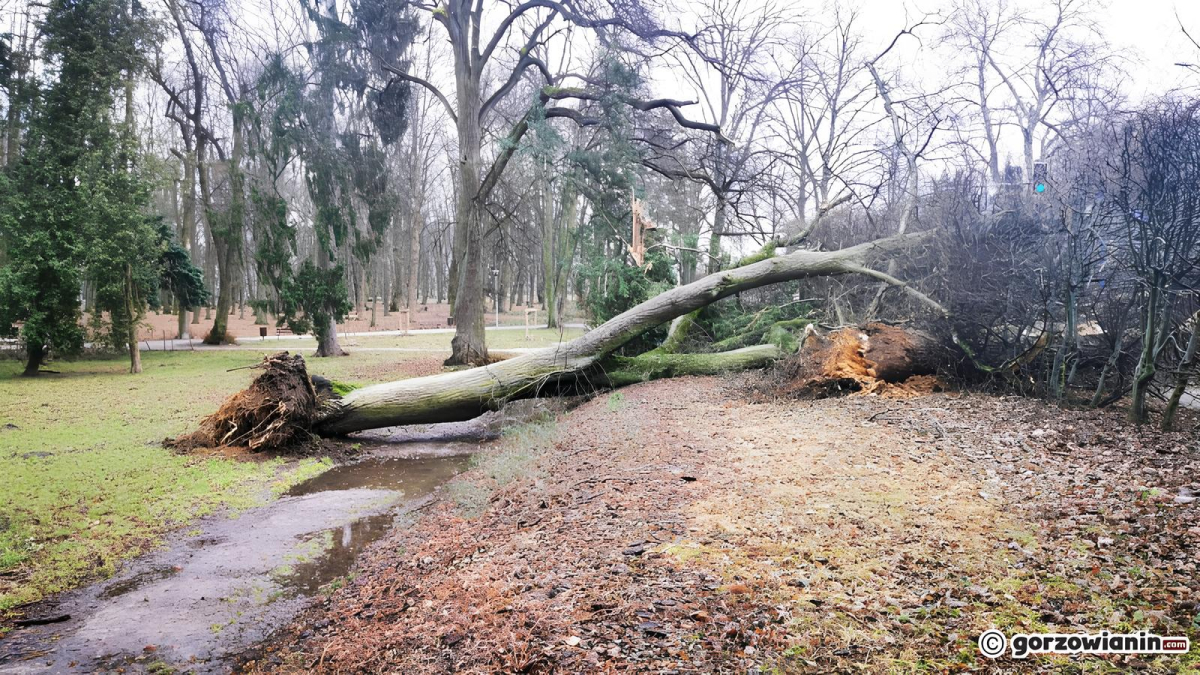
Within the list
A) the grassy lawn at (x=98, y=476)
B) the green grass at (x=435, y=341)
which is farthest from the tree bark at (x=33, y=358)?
the green grass at (x=435, y=341)

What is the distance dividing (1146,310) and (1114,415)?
0.95 m

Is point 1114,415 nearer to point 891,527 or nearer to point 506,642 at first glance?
point 891,527

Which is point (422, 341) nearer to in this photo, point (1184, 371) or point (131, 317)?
point (131, 317)

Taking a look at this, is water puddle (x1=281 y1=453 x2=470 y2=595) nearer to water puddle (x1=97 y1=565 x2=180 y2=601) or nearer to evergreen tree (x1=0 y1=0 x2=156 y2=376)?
water puddle (x1=97 y1=565 x2=180 y2=601)

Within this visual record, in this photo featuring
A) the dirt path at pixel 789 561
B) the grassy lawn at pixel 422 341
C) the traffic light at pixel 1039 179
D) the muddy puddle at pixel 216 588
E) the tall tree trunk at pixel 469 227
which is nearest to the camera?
the dirt path at pixel 789 561

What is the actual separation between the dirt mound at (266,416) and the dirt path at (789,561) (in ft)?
12.8

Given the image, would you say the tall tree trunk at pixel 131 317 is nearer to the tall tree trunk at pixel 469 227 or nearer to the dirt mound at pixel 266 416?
the tall tree trunk at pixel 469 227

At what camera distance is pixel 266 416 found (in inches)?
336

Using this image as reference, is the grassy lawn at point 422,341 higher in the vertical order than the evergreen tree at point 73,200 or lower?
lower

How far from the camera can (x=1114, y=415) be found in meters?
5.80

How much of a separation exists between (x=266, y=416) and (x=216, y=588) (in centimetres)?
442

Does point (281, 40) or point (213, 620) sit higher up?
point (281, 40)

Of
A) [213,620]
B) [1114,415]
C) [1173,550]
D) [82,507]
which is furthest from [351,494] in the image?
[1114,415]

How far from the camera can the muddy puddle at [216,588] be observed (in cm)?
362
